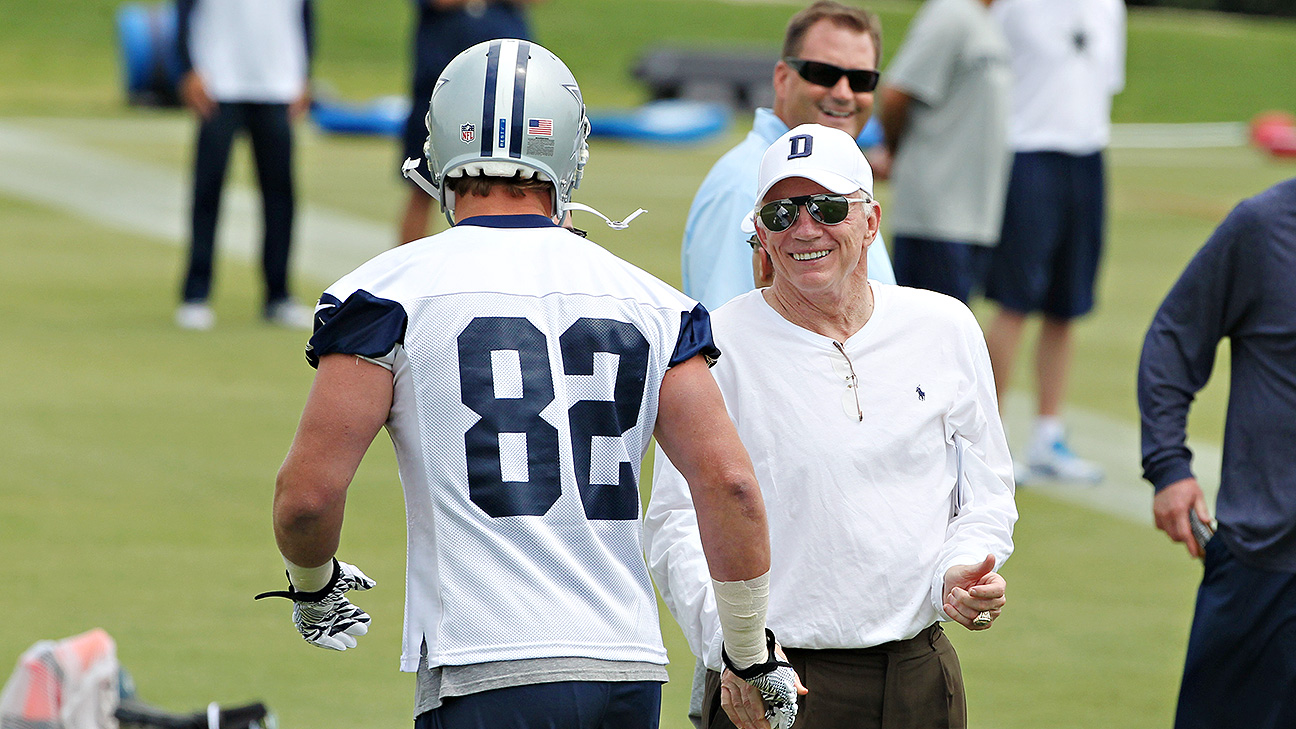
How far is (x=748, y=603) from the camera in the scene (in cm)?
292

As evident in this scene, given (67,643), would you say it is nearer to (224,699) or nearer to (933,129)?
(224,699)

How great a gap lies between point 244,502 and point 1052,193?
12.8 feet

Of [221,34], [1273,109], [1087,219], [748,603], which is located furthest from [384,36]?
[748,603]

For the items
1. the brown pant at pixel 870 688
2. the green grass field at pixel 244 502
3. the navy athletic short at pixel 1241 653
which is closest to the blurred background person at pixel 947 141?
the green grass field at pixel 244 502

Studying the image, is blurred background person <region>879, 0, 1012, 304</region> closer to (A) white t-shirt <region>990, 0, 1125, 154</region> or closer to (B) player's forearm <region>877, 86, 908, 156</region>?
(B) player's forearm <region>877, 86, 908, 156</region>

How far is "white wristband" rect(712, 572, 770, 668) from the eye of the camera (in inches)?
115

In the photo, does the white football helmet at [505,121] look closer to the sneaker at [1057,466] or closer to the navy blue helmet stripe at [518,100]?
the navy blue helmet stripe at [518,100]

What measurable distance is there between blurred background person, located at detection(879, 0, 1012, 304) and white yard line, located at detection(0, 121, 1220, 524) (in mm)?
1240

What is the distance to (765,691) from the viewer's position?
3.02m

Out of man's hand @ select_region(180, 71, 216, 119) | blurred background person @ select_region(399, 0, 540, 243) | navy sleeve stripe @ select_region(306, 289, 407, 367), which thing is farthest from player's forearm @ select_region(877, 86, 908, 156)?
navy sleeve stripe @ select_region(306, 289, 407, 367)

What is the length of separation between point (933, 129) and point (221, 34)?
16.2 ft

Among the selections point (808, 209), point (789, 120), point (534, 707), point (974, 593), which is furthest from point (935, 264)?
point (534, 707)

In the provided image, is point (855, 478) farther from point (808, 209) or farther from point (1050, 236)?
point (1050, 236)

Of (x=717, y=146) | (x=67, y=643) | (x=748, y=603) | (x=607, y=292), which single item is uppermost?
(x=607, y=292)
